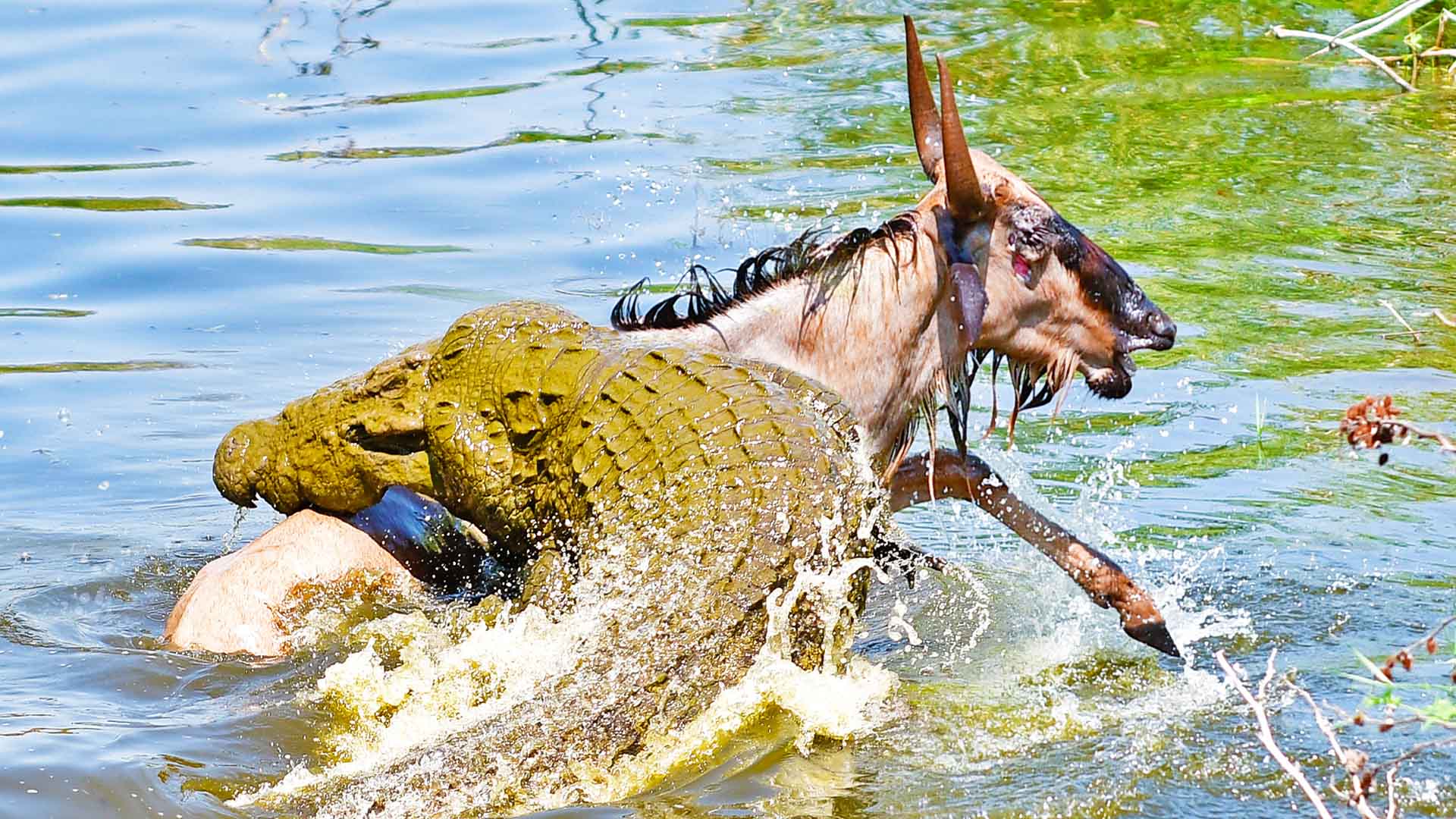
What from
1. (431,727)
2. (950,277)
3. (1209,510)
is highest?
(950,277)

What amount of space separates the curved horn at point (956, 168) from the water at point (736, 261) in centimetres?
135

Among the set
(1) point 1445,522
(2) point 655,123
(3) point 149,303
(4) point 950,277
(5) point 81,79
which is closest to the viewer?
(4) point 950,277

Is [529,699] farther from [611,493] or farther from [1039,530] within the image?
[1039,530]

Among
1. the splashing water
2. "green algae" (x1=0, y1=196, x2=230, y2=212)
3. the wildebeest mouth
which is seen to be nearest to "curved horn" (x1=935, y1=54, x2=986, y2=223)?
the wildebeest mouth

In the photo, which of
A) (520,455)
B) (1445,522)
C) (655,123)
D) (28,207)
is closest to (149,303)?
(28,207)

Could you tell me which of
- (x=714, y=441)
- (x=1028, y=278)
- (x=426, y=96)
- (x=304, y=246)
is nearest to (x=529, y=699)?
(x=714, y=441)

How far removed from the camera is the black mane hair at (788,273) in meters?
5.70

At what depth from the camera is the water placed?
5219 mm

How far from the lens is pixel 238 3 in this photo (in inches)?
655

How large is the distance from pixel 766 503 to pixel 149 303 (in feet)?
21.3

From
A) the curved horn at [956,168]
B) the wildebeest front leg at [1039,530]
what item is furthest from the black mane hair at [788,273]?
the wildebeest front leg at [1039,530]

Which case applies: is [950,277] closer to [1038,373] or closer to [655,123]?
[1038,373]

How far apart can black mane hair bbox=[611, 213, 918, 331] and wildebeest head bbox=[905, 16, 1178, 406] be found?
187mm

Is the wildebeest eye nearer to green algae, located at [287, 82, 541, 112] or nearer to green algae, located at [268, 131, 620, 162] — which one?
green algae, located at [268, 131, 620, 162]
